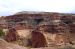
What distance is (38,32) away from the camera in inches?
2746

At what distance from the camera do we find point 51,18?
93750 mm

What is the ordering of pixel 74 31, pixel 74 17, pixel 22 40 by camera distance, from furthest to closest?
1. pixel 74 17
2. pixel 74 31
3. pixel 22 40

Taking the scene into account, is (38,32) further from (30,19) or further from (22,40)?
(30,19)

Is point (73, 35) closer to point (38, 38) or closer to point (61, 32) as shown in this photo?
point (61, 32)

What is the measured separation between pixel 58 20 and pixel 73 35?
13563 millimetres

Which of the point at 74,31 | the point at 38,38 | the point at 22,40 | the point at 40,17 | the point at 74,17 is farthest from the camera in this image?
the point at 40,17

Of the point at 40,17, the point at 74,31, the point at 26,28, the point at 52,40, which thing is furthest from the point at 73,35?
the point at 40,17

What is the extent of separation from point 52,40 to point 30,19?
37.0 metres

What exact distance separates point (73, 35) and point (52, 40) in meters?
9.50

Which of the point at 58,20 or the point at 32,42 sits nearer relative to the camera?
the point at 32,42

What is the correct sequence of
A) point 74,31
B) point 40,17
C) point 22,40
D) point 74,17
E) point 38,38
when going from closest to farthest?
point 38,38 < point 22,40 < point 74,31 < point 74,17 < point 40,17

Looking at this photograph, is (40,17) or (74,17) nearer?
(74,17)

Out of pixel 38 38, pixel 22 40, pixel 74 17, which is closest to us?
pixel 38 38

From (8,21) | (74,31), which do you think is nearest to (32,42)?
(74,31)
